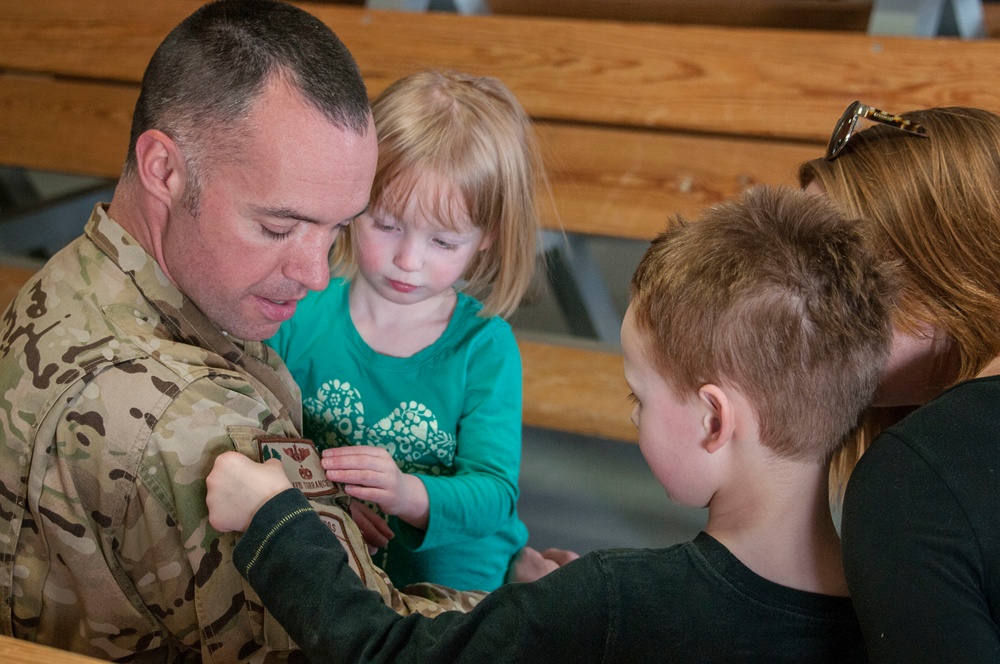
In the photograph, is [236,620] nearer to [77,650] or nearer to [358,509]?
[77,650]

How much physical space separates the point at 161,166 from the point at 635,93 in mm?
1621

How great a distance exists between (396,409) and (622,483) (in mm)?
1358

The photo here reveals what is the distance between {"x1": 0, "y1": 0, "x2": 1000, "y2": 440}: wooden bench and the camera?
2.36 metres

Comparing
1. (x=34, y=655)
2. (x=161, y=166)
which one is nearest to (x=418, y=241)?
(x=161, y=166)

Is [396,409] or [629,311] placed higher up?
[629,311]

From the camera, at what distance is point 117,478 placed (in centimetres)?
107

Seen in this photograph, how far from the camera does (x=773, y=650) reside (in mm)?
977

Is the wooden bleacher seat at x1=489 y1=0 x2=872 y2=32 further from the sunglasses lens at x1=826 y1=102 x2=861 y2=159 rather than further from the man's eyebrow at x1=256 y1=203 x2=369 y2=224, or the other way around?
the man's eyebrow at x1=256 y1=203 x2=369 y2=224

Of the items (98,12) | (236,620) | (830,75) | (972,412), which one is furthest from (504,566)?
(98,12)

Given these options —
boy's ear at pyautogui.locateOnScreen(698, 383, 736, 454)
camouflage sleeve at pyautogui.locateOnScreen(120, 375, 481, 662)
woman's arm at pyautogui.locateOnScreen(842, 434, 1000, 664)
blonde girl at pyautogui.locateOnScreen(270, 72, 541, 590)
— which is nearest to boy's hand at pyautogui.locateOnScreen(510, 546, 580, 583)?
blonde girl at pyautogui.locateOnScreen(270, 72, 541, 590)

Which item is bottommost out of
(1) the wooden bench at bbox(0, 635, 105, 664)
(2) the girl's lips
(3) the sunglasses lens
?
(1) the wooden bench at bbox(0, 635, 105, 664)

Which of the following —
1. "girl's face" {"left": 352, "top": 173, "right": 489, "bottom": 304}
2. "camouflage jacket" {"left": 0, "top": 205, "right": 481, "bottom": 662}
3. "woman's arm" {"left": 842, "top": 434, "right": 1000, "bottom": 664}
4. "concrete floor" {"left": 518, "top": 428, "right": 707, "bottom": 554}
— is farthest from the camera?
"concrete floor" {"left": 518, "top": 428, "right": 707, "bottom": 554}

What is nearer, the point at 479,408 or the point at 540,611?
the point at 540,611

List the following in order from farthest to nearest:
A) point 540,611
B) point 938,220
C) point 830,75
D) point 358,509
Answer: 1. point 830,75
2. point 358,509
3. point 938,220
4. point 540,611
